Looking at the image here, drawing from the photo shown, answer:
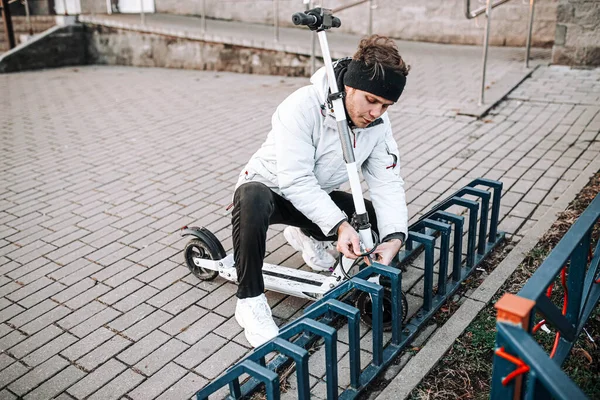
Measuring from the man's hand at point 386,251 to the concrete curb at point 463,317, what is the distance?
526 mm

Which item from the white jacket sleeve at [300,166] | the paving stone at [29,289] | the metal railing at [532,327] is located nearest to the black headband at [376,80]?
the white jacket sleeve at [300,166]

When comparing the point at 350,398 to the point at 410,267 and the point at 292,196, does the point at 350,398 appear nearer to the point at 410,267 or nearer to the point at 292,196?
the point at 292,196

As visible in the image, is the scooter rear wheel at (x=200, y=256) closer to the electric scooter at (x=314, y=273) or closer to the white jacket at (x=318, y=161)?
the electric scooter at (x=314, y=273)

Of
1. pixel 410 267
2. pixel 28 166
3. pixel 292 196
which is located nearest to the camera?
pixel 292 196

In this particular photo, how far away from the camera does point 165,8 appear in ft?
47.4

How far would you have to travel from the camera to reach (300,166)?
119 inches

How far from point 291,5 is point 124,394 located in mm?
10923

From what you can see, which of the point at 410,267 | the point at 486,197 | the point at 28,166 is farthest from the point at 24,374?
the point at 28,166

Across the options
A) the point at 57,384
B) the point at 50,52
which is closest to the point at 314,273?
the point at 57,384

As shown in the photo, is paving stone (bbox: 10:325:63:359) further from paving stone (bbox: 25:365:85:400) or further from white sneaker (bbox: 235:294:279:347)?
white sneaker (bbox: 235:294:279:347)

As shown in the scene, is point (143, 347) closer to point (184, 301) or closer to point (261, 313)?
point (184, 301)

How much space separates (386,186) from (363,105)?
0.63 meters

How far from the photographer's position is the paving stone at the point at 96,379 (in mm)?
2898

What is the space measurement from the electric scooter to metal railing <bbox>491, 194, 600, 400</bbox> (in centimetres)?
91
